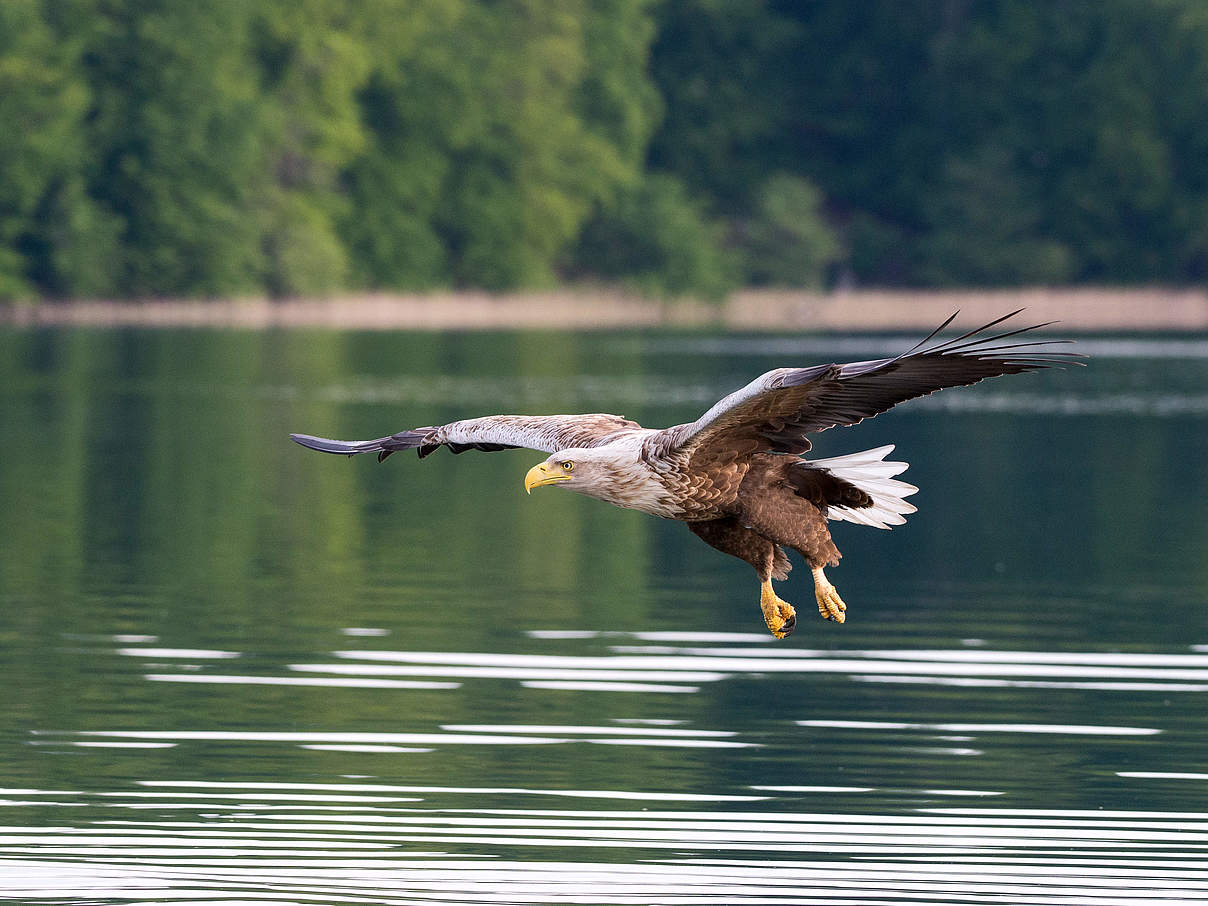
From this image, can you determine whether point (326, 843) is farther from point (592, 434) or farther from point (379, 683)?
point (379, 683)

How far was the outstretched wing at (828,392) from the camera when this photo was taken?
8148mm

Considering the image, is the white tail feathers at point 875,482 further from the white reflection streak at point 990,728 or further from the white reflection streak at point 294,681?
the white reflection streak at point 294,681

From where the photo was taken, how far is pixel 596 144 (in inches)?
3270

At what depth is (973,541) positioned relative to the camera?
72.6ft

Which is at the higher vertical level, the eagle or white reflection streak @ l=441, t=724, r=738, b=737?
the eagle

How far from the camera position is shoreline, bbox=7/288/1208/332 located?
6800 centimetres

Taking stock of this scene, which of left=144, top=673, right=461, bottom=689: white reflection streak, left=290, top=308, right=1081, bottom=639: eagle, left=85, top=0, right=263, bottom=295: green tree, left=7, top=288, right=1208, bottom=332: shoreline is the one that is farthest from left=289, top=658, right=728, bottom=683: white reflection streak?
left=85, top=0, right=263, bottom=295: green tree

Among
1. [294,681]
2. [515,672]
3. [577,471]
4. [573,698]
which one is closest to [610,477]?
[577,471]

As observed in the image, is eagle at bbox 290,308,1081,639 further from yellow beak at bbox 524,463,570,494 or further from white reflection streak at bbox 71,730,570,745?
white reflection streak at bbox 71,730,570,745

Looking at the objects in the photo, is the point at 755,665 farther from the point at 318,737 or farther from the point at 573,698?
the point at 318,737

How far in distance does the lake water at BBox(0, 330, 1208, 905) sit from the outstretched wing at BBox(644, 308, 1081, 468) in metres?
2.14

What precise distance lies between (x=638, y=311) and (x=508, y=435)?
233 feet

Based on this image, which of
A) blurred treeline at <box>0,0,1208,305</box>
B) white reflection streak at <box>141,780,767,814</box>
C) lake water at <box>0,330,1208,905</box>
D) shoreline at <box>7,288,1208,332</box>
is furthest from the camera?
blurred treeline at <box>0,0,1208,305</box>

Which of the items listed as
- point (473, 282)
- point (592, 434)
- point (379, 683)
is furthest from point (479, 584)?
point (473, 282)
